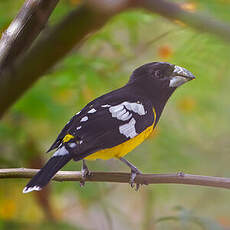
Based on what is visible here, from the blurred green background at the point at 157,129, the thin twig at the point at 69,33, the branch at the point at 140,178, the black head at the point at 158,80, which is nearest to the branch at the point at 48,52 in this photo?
the thin twig at the point at 69,33

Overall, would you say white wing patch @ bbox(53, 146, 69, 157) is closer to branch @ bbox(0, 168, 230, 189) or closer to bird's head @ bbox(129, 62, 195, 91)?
branch @ bbox(0, 168, 230, 189)

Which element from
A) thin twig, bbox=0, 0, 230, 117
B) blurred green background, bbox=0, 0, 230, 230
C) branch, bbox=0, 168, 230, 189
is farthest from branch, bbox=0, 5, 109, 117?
branch, bbox=0, 168, 230, 189

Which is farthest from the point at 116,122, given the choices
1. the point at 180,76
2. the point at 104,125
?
the point at 180,76

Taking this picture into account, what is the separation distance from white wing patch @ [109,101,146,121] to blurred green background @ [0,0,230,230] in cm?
16

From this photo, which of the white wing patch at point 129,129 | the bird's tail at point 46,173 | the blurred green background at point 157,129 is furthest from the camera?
the blurred green background at point 157,129

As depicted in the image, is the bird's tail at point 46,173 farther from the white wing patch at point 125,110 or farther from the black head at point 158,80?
the black head at point 158,80

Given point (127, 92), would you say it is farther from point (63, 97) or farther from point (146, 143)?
point (63, 97)

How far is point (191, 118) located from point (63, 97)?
44 cm

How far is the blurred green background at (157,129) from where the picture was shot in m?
1.07

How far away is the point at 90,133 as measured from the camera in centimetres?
72

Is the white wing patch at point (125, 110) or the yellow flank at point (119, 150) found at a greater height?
the white wing patch at point (125, 110)

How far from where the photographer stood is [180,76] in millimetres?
787

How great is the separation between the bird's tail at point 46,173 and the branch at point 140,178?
3 centimetres

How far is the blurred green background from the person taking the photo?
3.50 feet
